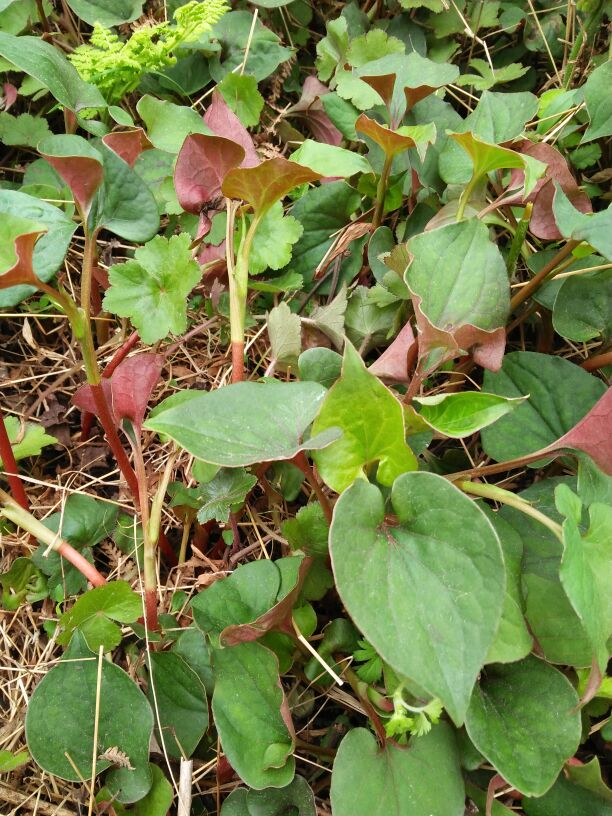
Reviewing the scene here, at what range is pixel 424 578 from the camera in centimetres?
63

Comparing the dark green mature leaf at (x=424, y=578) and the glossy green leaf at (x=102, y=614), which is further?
the glossy green leaf at (x=102, y=614)

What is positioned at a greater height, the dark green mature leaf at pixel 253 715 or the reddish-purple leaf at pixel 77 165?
the reddish-purple leaf at pixel 77 165

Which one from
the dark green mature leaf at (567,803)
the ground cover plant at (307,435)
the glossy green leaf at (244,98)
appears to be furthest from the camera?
the glossy green leaf at (244,98)

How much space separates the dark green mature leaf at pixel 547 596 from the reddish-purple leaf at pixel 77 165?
2.10 ft

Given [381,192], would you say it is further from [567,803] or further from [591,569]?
[567,803]

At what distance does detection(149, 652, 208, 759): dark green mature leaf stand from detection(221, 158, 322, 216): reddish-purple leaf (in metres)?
0.59

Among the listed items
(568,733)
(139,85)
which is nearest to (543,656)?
(568,733)

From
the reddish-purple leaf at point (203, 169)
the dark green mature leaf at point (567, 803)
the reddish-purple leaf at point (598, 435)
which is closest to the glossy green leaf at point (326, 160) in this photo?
the reddish-purple leaf at point (203, 169)

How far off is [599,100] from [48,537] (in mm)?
1025

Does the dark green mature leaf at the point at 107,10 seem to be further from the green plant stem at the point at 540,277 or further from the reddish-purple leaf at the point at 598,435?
the reddish-purple leaf at the point at 598,435

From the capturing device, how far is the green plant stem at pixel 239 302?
0.90 metres

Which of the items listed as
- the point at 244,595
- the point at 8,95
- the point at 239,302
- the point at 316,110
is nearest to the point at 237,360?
the point at 239,302

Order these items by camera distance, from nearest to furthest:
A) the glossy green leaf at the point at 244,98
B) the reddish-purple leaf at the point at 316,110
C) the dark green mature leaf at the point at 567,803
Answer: the dark green mature leaf at the point at 567,803 < the glossy green leaf at the point at 244,98 < the reddish-purple leaf at the point at 316,110

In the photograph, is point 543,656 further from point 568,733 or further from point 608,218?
point 608,218
